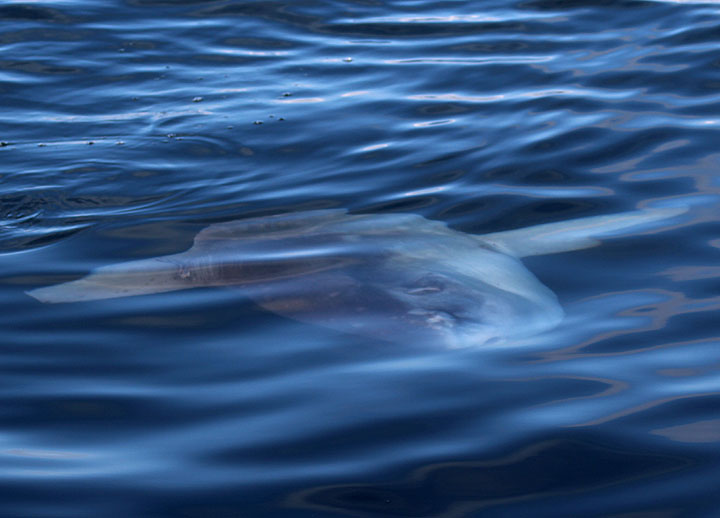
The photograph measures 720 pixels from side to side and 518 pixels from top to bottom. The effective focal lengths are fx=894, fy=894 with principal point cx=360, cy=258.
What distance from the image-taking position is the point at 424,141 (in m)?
6.45

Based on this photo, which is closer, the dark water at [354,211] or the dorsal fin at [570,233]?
the dark water at [354,211]

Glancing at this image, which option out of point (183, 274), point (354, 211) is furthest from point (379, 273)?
point (354, 211)

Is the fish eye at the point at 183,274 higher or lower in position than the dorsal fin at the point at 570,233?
lower

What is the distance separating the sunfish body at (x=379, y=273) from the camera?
146 inches

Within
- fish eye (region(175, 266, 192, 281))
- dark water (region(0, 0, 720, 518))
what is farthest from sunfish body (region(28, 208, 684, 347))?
dark water (region(0, 0, 720, 518))

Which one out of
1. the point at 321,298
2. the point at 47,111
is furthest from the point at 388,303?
the point at 47,111

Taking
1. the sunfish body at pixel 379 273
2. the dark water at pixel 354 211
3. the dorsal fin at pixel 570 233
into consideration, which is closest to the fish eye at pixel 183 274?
the sunfish body at pixel 379 273

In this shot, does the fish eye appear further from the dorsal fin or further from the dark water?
the dorsal fin

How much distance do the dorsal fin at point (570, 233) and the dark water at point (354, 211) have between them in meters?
0.12

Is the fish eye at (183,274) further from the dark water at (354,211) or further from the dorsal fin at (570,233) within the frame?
the dorsal fin at (570,233)

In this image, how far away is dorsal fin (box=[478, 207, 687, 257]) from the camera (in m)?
4.61

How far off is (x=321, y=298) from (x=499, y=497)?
4.98ft

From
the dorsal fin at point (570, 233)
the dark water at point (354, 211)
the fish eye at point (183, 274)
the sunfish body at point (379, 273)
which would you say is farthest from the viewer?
the dorsal fin at point (570, 233)

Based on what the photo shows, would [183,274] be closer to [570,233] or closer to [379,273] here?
[379,273]
